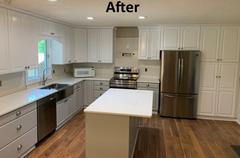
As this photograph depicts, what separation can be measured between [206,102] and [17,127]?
4.37 meters

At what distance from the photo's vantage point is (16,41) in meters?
3.47

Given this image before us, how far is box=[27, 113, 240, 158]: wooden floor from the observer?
134 inches

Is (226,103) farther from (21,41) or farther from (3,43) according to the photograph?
(3,43)

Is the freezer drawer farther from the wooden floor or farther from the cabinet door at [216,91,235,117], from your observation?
the cabinet door at [216,91,235,117]

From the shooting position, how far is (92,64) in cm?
634

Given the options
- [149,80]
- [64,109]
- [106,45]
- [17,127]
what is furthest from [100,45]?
[17,127]

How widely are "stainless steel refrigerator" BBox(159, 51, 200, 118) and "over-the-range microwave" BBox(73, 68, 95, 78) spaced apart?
6.90 feet

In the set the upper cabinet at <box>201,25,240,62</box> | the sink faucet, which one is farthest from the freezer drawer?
the sink faucet

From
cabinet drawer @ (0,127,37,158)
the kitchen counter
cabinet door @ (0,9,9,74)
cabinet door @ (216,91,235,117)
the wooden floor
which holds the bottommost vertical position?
the wooden floor

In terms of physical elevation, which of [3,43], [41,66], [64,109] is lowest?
[64,109]

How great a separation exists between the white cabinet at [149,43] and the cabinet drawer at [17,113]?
3.26m

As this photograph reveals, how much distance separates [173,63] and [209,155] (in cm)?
236

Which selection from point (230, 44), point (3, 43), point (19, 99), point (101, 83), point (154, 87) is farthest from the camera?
point (101, 83)

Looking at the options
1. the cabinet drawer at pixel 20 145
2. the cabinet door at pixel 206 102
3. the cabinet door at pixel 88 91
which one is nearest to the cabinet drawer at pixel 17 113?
the cabinet drawer at pixel 20 145
